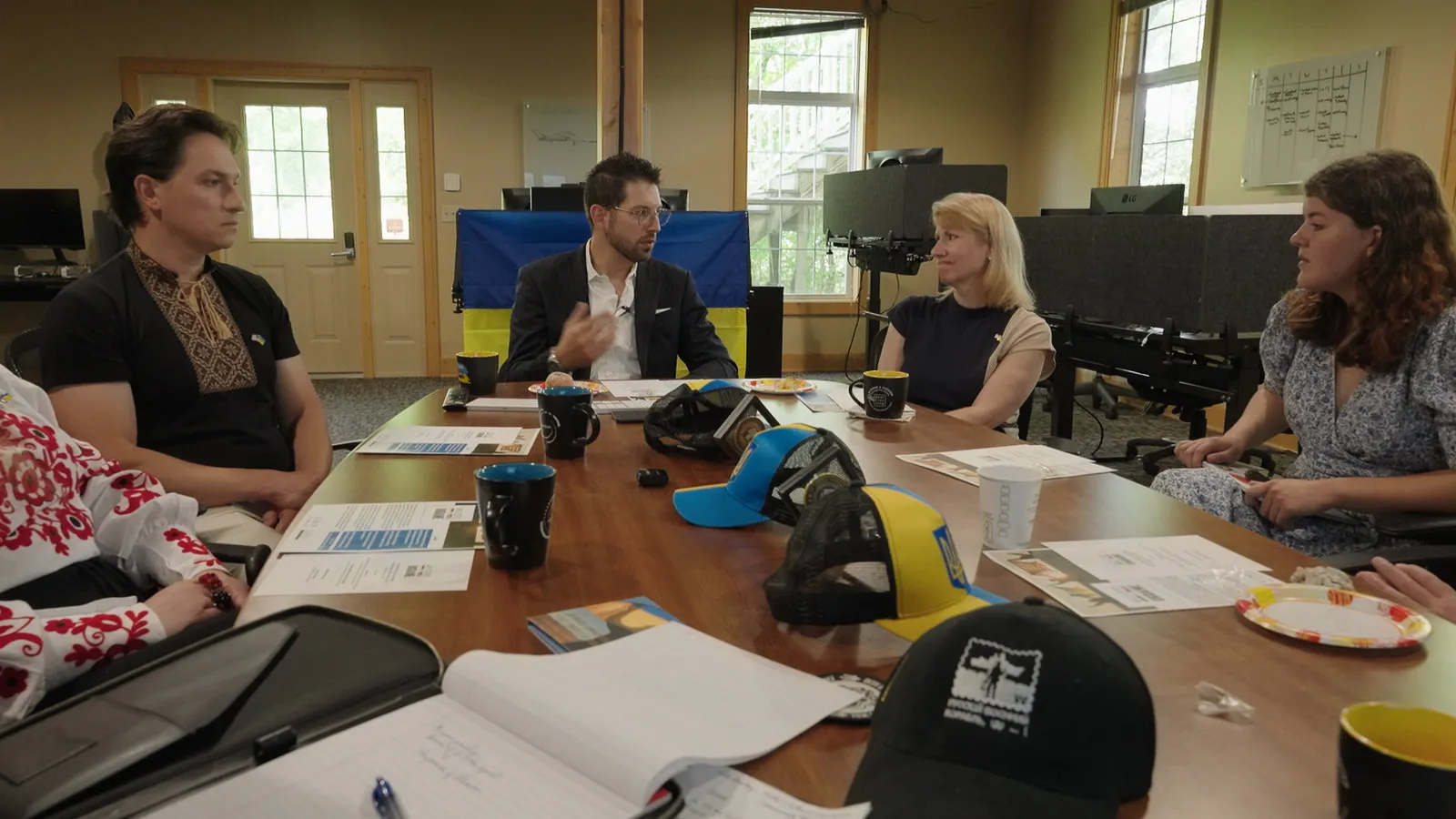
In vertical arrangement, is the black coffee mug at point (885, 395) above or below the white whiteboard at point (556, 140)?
below

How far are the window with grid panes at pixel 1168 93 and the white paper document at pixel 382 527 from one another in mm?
5310

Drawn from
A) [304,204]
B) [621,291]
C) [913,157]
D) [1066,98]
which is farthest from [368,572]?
[1066,98]

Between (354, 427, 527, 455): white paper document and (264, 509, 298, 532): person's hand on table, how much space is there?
8.6 inches

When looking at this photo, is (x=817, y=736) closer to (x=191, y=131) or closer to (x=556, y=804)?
(x=556, y=804)

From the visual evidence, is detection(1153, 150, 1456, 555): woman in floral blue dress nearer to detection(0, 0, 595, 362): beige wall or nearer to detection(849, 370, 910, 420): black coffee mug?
detection(849, 370, 910, 420): black coffee mug

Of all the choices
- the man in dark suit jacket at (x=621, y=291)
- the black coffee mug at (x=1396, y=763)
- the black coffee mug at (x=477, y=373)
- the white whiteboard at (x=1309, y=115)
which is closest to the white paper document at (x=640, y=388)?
the black coffee mug at (x=477, y=373)

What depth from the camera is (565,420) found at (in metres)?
1.58

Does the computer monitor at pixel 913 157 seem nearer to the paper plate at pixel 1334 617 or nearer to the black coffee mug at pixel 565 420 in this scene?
the black coffee mug at pixel 565 420

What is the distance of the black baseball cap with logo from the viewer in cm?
58

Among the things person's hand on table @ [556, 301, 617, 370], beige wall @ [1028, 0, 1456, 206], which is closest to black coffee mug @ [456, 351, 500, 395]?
person's hand on table @ [556, 301, 617, 370]

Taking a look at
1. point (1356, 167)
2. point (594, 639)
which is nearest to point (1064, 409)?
point (1356, 167)

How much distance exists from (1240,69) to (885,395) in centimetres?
434

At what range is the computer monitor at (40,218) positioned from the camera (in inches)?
237

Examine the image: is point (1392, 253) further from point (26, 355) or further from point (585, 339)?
point (26, 355)
